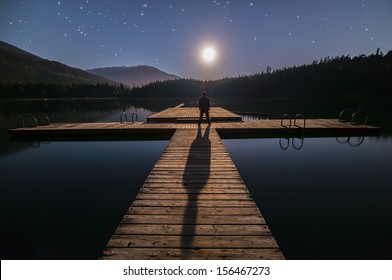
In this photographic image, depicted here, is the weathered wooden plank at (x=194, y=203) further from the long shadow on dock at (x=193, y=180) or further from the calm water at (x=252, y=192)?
the calm water at (x=252, y=192)

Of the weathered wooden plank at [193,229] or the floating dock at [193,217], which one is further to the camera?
the weathered wooden plank at [193,229]

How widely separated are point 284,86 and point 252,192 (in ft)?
315

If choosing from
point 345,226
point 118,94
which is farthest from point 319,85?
point 345,226

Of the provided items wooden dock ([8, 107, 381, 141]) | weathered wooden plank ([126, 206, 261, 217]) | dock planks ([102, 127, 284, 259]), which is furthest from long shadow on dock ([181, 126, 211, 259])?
wooden dock ([8, 107, 381, 141])

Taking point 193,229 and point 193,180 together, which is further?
point 193,180

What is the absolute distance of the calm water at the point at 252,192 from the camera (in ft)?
16.6

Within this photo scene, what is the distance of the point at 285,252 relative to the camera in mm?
4832

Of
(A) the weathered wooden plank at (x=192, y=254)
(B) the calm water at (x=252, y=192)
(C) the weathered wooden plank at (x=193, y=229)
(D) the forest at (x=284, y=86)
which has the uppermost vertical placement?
(D) the forest at (x=284, y=86)

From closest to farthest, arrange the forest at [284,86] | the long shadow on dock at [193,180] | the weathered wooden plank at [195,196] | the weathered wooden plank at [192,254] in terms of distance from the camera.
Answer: the weathered wooden plank at [192,254], the long shadow on dock at [193,180], the weathered wooden plank at [195,196], the forest at [284,86]

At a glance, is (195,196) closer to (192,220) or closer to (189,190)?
(189,190)

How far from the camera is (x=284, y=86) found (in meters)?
93.7

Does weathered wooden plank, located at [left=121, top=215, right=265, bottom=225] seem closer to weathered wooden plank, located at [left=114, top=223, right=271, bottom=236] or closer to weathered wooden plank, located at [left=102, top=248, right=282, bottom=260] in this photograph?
weathered wooden plank, located at [left=114, top=223, right=271, bottom=236]

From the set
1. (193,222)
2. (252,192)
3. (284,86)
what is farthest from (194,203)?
(284,86)

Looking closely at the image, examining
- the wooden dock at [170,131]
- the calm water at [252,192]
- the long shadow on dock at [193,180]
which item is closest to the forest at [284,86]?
the wooden dock at [170,131]
